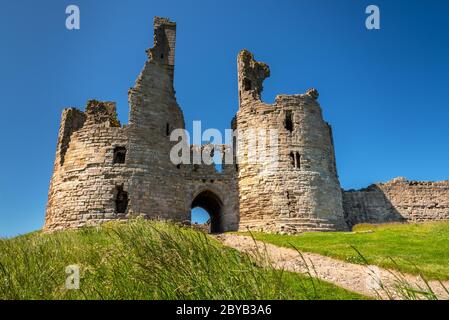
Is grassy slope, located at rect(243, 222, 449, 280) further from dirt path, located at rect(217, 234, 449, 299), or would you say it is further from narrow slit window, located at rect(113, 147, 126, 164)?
narrow slit window, located at rect(113, 147, 126, 164)

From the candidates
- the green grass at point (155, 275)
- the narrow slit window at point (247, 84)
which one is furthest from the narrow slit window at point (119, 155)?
the green grass at point (155, 275)

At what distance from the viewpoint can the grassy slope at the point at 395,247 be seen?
11.4m

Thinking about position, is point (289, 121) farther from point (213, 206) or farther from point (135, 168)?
point (135, 168)

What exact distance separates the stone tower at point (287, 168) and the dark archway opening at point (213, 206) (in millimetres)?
1930

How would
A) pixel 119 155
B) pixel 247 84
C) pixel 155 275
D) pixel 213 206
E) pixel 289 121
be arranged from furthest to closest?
pixel 213 206 → pixel 247 84 → pixel 289 121 → pixel 119 155 → pixel 155 275

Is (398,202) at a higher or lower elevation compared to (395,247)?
higher

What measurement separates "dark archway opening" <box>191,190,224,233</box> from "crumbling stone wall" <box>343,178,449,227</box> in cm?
912

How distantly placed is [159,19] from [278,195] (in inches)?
562

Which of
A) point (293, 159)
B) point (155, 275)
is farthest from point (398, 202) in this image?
point (155, 275)

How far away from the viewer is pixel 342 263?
12195 mm

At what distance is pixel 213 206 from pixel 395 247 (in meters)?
14.4

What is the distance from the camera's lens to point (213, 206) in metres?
27.0

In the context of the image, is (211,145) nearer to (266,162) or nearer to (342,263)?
(266,162)
